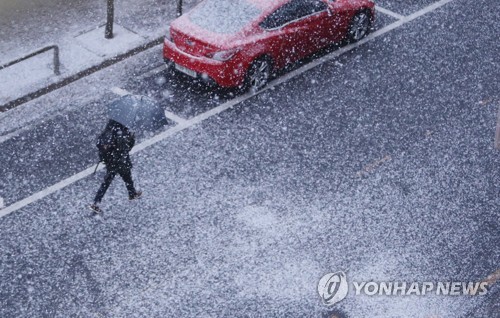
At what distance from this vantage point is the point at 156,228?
1048 centimetres

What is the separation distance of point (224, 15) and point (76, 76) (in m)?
2.70

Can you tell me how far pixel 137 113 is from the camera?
32.7 feet

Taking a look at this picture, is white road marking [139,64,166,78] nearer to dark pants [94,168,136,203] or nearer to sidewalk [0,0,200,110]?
sidewalk [0,0,200,110]

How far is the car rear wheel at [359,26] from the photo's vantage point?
15.0m

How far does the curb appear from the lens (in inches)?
504

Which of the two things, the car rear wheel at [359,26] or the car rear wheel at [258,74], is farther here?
the car rear wheel at [359,26]

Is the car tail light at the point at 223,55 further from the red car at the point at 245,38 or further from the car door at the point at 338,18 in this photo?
the car door at the point at 338,18

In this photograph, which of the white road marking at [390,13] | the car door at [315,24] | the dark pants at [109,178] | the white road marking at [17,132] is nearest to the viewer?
the dark pants at [109,178]

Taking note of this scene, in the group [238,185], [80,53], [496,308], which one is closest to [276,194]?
[238,185]

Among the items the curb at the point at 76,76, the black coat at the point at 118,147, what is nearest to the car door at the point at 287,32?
the curb at the point at 76,76

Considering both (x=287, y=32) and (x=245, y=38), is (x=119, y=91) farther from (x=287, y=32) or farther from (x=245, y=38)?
(x=287, y=32)

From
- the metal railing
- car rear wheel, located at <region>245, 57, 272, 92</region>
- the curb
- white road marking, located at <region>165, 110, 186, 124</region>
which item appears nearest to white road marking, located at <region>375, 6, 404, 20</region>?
car rear wheel, located at <region>245, 57, 272, 92</region>

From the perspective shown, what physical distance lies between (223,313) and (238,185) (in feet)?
8.09

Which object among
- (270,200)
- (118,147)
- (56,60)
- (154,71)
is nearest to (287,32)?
(154,71)
